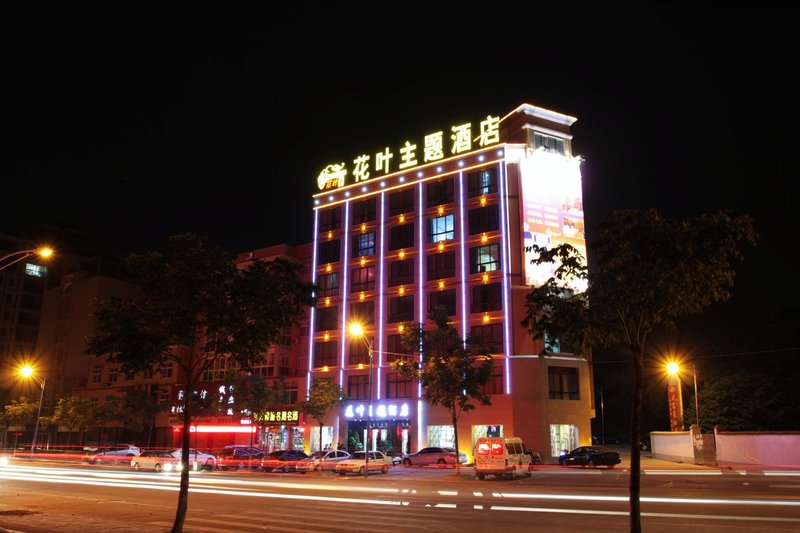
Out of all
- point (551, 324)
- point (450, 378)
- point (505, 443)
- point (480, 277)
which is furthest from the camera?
point (480, 277)

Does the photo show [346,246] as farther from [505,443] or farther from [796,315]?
[796,315]

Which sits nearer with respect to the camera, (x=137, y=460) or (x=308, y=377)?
(x=137, y=460)

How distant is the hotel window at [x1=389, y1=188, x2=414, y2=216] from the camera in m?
61.3

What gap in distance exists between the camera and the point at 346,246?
6431 centimetres

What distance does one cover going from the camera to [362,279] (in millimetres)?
62531

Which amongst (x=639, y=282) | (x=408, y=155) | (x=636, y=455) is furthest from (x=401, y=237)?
(x=636, y=455)

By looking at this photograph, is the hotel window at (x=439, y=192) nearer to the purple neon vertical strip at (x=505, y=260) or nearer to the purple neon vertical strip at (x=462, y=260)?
the purple neon vertical strip at (x=462, y=260)

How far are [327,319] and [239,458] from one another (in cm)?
1881

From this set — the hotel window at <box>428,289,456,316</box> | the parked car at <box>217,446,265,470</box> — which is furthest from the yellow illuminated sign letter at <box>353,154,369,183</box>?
the parked car at <box>217,446,265,470</box>

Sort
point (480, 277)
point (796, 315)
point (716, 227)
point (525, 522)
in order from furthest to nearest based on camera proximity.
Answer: point (796, 315) < point (480, 277) < point (525, 522) < point (716, 227)

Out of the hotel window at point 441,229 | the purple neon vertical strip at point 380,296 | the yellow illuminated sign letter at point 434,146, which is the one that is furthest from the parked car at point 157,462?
the yellow illuminated sign letter at point 434,146

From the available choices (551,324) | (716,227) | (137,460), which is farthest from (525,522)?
(137,460)

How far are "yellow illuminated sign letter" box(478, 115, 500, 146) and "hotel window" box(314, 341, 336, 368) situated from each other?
80.7ft

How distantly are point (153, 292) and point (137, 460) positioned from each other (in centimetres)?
3554
